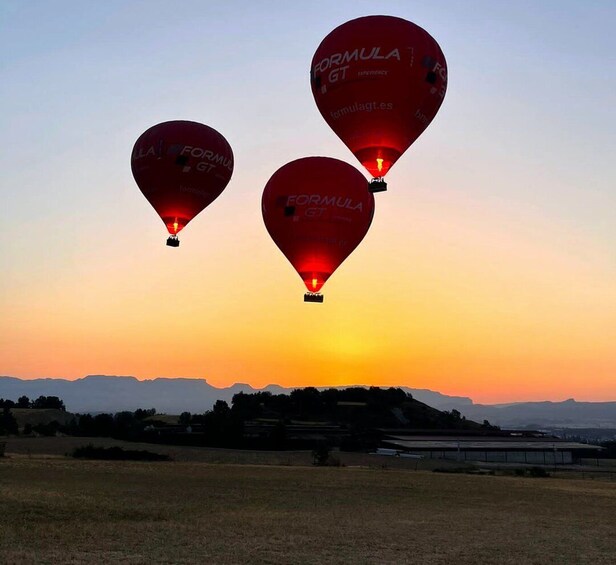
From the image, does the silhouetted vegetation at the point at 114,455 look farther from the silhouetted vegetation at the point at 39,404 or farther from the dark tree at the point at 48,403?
the dark tree at the point at 48,403

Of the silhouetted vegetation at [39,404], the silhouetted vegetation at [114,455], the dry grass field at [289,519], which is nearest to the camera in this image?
the dry grass field at [289,519]

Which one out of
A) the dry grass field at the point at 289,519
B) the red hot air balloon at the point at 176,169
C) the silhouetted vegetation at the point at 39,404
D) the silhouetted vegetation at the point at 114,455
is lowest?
the dry grass field at the point at 289,519

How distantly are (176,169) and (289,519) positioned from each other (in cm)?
1832

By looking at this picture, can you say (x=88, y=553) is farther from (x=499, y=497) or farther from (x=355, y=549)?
(x=499, y=497)

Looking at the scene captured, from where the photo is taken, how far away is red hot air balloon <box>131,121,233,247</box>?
123 ft

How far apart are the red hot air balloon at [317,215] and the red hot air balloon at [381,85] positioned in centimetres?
442

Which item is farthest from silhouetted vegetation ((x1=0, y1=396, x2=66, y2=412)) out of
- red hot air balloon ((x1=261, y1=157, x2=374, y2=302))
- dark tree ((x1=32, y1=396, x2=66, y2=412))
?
red hot air balloon ((x1=261, y1=157, x2=374, y2=302))

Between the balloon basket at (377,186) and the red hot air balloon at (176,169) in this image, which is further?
the red hot air balloon at (176,169)

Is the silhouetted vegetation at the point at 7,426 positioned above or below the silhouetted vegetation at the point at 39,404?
below

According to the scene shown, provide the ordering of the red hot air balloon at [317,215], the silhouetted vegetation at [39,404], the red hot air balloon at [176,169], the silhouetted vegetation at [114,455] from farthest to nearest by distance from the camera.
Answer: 1. the silhouetted vegetation at [39,404]
2. the silhouetted vegetation at [114,455]
3. the red hot air balloon at [176,169]
4. the red hot air balloon at [317,215]

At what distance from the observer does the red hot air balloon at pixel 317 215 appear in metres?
33.2

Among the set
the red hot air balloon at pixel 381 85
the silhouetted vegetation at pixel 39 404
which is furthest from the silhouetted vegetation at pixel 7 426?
the red hot air balloon at pixel 381 85

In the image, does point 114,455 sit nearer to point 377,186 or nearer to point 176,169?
point 176,169

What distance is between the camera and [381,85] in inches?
1101
